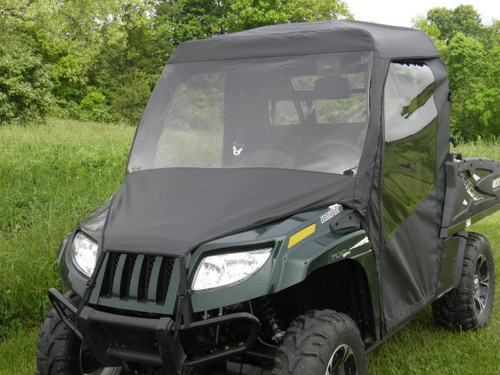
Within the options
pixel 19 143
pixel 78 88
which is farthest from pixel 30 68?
pixel 78 88

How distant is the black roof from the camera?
12.3 feet

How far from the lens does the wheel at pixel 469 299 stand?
480 centimetres

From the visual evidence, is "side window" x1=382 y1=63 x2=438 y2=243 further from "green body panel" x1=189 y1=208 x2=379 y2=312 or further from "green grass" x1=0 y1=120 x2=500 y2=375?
"green grass" x1=0 y1=120 x2=500 y2=375

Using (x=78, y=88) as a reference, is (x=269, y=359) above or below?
above

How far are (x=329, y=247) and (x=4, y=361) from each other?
8.56 ft

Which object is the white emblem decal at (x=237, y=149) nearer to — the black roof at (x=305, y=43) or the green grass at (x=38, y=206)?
the black roof at (x=305, y=43)

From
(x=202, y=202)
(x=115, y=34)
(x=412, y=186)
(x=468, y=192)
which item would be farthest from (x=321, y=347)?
(x=115, y=34)

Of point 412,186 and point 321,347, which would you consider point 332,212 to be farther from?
point 412,186

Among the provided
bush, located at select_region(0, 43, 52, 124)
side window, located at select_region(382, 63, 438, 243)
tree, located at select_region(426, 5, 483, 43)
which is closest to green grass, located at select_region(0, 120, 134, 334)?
side window, located at select_region(382, 63, 438, 243)

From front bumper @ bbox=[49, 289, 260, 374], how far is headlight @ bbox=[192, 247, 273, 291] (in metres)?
0.16

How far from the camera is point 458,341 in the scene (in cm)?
476

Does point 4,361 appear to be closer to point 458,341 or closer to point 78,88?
point 458,341

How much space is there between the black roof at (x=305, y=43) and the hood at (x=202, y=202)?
0.80m

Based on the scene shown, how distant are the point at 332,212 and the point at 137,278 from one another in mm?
1001
